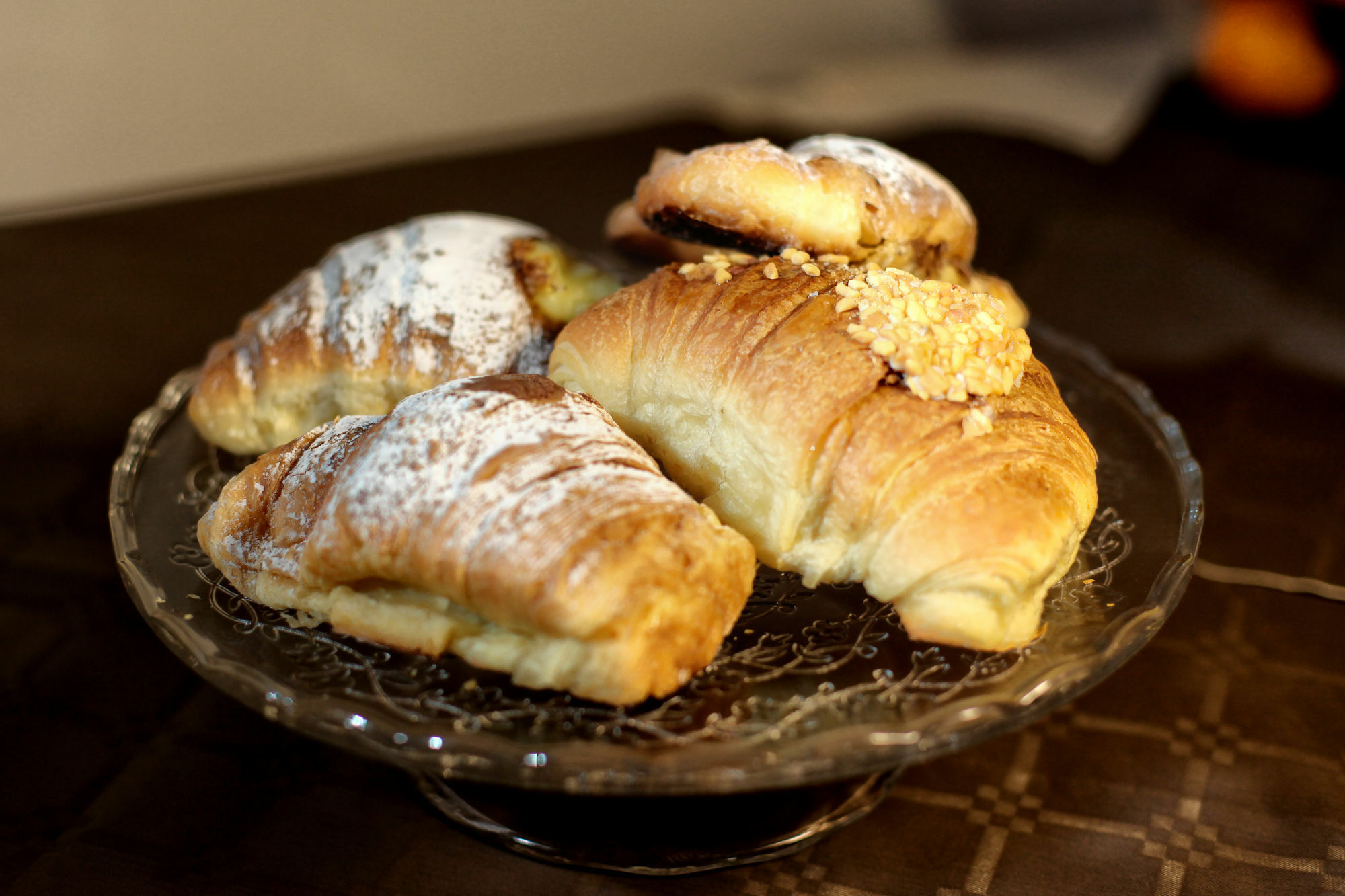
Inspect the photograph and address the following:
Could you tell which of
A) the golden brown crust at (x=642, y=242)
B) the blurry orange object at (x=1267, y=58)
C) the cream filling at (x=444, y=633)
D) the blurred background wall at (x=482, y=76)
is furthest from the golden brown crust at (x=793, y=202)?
the blurry orange object at (x=1267, y=58)

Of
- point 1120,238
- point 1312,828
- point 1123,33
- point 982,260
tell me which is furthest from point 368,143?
point 1312,828

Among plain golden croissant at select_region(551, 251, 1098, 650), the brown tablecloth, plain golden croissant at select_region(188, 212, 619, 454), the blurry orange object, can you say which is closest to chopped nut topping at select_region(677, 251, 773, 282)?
plain golden croissant at select_region(551, 251, 1098, 650)

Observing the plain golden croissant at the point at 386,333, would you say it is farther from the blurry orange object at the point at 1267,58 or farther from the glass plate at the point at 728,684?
the blurry orange object at the point at 1267,58

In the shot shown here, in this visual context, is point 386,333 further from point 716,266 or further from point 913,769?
point 913,769

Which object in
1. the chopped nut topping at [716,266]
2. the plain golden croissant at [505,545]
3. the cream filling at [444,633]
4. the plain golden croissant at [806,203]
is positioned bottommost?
the cream filling at [444,633]

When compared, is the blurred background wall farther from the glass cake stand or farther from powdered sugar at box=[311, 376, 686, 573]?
powdered sugar at box=[311, 376, 686, 573]

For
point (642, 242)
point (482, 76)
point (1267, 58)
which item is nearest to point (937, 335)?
point (642, 242)
